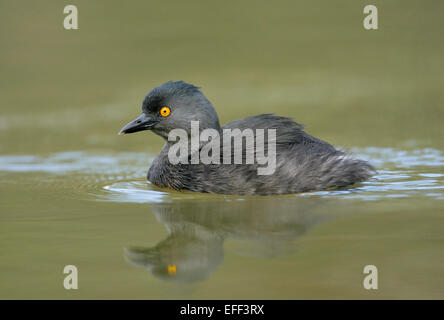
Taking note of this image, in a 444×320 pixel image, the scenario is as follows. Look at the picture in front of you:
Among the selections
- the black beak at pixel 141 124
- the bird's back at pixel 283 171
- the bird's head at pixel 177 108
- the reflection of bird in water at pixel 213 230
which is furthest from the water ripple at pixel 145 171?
the bird's head at pixel 177 108

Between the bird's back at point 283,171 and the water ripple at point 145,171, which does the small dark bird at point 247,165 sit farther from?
the water ripple at point 145,171

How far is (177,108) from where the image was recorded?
766 centimetres

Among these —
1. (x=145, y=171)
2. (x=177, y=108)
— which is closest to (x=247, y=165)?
(x=177, y=108)

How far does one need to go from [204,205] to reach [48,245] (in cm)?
169

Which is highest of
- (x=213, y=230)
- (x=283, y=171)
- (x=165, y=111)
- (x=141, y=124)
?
(x=165, y=111)

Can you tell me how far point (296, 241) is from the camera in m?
5.21

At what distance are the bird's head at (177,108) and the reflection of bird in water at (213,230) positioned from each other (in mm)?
1275

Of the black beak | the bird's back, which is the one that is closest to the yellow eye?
the black beak

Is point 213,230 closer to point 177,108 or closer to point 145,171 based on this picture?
point 177,108

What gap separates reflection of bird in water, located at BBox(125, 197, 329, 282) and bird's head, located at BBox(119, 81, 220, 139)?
1.28 meters

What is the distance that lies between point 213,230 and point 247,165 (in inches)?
54.7

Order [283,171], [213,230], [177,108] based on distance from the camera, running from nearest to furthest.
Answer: [213,230], [283,171], [177,108]

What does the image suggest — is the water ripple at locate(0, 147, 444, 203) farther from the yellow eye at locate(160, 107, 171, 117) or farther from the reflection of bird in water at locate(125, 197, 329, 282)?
the yellow eye at locate(160, 107, 171, 117)

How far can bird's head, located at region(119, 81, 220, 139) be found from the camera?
764 cm
